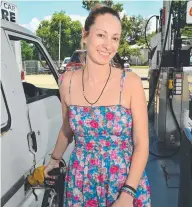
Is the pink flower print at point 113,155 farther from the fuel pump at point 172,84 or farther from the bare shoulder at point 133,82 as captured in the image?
the fuel pump at point 172,84

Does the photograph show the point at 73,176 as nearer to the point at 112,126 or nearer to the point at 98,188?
the point at 98,188

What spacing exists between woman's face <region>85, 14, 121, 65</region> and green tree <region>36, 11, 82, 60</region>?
141ft

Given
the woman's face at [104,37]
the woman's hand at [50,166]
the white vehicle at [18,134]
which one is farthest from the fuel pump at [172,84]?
the woman's face at [104,37]

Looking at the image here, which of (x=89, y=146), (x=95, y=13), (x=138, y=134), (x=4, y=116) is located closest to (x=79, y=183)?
(x=89, y=146)

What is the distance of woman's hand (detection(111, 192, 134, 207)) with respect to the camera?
1.52 m

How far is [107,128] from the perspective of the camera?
5.31 feet

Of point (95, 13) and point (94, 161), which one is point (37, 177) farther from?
point (95, 13)

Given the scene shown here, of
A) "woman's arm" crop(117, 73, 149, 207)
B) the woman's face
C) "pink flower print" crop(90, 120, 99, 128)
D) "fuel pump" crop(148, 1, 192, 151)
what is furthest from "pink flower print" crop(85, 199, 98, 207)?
"fuel pump" crop(148, 1, 192, 151)

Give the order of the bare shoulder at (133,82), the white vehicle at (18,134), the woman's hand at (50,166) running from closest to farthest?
1. the bare shoulder at (133,82)
2. the white vehicle at (18,134)
3. the woman's hand at (50,166)

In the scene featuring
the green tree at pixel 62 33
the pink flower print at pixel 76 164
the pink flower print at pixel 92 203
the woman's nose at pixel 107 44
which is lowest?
the pink flower print at pixel 92 203

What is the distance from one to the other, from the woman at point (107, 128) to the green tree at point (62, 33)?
4291cm

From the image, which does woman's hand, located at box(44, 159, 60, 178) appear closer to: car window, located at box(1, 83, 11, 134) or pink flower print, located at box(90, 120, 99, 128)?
car window, located at box(1, 83, 11, 134)

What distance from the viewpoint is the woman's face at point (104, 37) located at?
5.28 ft

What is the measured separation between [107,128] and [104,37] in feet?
1.53
